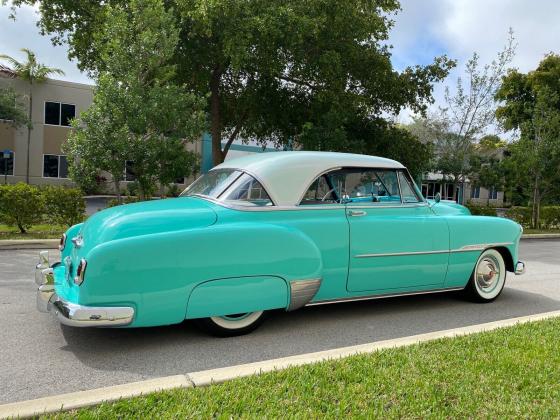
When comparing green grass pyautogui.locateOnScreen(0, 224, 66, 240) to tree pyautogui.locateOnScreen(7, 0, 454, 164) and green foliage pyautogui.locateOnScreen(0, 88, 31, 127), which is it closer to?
tree pyautogui.locateOnScreen(7, 0, 454, 164)

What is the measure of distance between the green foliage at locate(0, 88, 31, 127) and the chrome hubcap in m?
28.1

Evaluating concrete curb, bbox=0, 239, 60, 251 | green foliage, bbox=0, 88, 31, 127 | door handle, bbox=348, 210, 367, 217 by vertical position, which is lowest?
concrete curb, bbox=0, 239, 60, 251

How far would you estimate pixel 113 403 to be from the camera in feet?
9.05

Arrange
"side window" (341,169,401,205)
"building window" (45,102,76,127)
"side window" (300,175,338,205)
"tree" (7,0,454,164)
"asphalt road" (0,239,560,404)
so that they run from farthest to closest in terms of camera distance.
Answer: "building window" (45,102,76,127) < "tree" (7,0,454,164) < "side window" (341,169,401,205) < "side window" (300,175,338,205) < "asphalt road" (0,239,560,404)

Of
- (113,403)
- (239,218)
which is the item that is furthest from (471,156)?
(113,403)

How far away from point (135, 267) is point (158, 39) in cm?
880

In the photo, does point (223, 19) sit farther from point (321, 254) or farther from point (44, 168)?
point (44, 168)

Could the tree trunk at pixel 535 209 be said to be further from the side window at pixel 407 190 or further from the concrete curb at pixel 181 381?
the concrete curb at pixel 181 381

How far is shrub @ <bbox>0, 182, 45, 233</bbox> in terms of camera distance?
35.0 feet

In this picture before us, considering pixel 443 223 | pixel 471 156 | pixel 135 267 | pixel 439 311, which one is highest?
pixel 471 156

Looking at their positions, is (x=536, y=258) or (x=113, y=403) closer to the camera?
(x=113, y=403)

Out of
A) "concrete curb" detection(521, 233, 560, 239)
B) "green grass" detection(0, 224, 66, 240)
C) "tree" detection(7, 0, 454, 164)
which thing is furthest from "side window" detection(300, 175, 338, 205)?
"concrete curb" detection(521, 233, 560, 239)

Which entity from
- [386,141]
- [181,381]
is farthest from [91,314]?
[386,141]

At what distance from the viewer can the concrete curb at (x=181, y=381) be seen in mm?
2664
